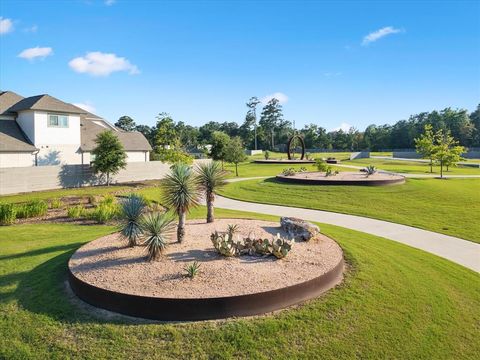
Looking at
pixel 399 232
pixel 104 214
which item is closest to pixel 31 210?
pixel 104 214

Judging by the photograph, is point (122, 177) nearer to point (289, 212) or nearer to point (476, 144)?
point (289, 212)

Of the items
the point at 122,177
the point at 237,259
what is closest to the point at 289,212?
the point at 237,259

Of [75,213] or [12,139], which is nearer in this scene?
[75,213]

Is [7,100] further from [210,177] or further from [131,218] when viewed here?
[131,218]

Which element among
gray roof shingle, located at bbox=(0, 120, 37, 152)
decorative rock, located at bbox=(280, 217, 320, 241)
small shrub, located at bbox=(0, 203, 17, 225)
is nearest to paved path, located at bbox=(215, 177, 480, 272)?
decorative rock, located at bbox=(280, 217, 320, 241)

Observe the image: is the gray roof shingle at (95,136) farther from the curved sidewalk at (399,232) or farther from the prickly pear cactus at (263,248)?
the prickly pear cactus at (263,248)

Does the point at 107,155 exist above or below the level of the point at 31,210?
above
